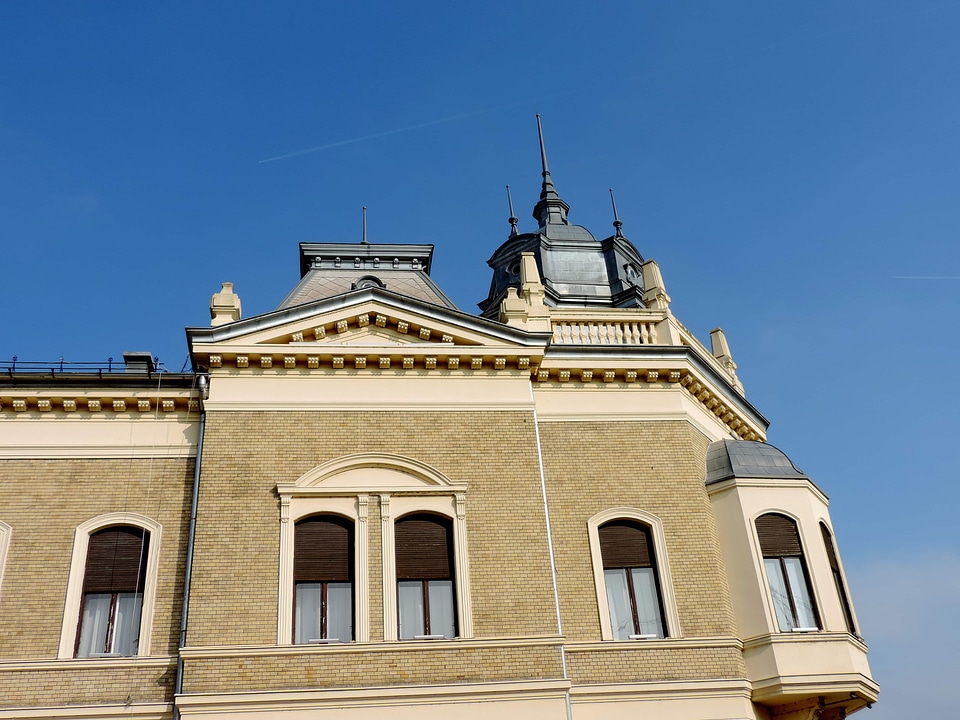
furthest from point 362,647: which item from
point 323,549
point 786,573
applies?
point 786,573

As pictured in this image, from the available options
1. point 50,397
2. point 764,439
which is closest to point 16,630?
point 50,397

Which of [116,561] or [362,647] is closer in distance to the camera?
[362,647]

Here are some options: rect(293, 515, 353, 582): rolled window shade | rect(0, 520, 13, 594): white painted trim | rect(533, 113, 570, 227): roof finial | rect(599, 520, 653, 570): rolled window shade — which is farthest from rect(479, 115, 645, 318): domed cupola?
rect(0, 520, 13, 594): white painted trim

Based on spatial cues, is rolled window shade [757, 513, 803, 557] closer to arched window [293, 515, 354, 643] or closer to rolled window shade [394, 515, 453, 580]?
rolled window shade [394, 515, 453, 580]

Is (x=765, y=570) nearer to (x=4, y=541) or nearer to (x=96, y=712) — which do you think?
(x=96, y=712)

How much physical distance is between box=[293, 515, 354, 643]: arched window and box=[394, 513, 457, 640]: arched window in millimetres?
890

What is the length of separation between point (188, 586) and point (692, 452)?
971 centimetres

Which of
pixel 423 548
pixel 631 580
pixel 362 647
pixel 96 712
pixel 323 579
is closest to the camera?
pixel 96 712

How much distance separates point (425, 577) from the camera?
17266 mm

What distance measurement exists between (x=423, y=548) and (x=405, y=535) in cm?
39

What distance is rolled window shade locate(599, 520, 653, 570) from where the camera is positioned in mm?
18344

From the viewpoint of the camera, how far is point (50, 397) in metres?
18.3

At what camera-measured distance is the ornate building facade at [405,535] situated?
1609cm

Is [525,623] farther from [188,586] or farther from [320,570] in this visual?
[188,586]
